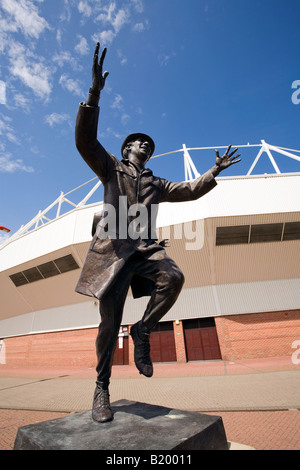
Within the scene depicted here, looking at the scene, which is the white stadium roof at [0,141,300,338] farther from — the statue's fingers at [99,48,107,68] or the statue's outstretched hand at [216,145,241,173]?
the statue's fingers at [99,48,107,68]

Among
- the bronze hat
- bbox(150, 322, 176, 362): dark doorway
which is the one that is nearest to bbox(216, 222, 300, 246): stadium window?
bbox(150, 322, 176, 362): dark doorway

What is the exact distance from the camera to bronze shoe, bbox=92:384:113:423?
201 centimetres

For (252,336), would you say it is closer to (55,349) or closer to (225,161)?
(55,349)

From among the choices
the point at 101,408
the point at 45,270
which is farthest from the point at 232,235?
the point at 45,270

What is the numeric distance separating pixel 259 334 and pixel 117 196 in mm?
15288

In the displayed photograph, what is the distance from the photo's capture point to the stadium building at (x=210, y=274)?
13.4m

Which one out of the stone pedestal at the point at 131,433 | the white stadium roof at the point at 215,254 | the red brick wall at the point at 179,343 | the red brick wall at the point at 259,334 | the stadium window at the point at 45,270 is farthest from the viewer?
the stadium window at the point at 45,270

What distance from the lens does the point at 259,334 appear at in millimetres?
14406

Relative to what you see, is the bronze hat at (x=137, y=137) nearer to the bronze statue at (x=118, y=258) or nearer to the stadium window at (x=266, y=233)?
the bronze statue at (x=118, y=258)

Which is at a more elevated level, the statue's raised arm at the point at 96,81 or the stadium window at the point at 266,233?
the stadium window at the point at 266,233

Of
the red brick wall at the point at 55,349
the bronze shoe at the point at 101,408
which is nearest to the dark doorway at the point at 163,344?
the red brick wall at the point at 55,349

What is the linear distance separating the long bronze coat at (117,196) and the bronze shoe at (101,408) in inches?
37.5

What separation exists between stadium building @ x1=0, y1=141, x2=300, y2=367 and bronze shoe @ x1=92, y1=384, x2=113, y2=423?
1142 cm
